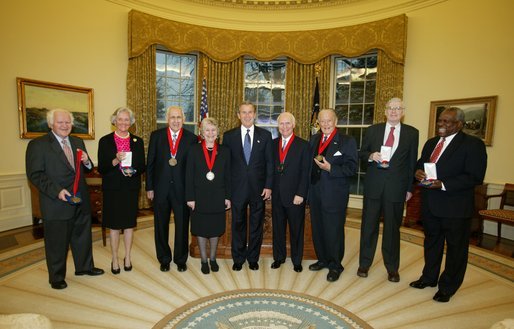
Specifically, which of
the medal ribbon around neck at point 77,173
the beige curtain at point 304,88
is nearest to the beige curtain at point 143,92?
the beige curtain at point 304,88

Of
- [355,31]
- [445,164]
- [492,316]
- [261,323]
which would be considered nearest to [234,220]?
[261,323]

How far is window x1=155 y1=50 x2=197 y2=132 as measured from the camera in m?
7.07

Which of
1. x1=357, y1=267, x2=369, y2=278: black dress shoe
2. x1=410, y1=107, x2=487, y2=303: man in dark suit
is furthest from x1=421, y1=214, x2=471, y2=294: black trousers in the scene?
x1=357, y1=267, x2=369, y2=278: black dress shoe

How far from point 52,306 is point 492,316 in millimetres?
3831

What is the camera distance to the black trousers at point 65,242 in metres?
3.01

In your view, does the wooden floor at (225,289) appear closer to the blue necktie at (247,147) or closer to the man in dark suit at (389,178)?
the man in dark suit at (389,178)

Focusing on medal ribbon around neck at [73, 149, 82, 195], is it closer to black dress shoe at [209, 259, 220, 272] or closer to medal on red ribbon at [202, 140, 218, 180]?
medal on red ribbon at [202, 140, 218, 180]

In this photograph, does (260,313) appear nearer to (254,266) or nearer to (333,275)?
(254,266)

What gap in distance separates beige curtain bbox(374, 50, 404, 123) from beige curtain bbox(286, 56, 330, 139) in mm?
1098

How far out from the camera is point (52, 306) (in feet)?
8.96

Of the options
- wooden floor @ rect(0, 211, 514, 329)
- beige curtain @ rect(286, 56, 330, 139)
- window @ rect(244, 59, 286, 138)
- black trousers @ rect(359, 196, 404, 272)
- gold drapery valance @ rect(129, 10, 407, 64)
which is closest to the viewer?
wooden floor @ rect(0, 211, 514, 329)

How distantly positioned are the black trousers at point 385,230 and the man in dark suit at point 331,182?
0.26 meters

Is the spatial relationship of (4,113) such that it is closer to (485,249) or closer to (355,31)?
(355,31)

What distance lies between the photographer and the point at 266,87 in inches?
301
